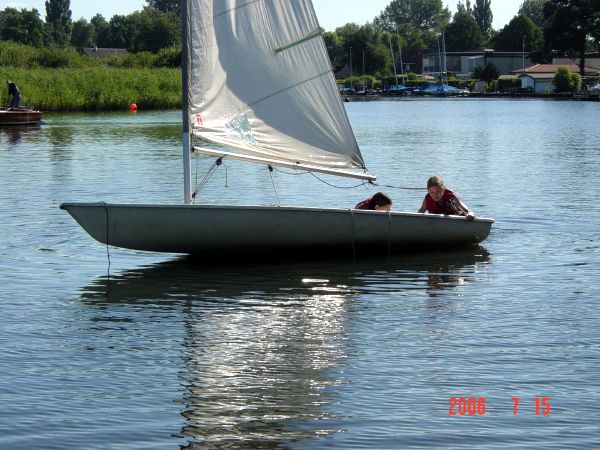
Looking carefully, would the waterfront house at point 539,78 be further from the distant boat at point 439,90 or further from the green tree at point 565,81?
the green tree at point 565,81

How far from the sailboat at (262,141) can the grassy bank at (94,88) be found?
56083 millimetres

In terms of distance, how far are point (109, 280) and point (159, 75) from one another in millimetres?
78735

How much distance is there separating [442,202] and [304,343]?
674 cm

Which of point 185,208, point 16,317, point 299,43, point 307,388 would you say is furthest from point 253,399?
point 299,43

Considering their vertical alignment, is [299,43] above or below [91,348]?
above

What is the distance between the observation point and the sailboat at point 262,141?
1812cm

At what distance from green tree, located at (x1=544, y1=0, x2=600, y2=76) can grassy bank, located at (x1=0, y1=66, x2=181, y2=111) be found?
7593 cm

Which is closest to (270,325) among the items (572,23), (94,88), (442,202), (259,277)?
(259,277)

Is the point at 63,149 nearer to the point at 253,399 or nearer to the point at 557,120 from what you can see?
the point at 253,399

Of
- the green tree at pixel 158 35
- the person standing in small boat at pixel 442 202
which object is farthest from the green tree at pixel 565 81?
the person standing in small boat at pixel 442 202

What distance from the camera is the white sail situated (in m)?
18.4

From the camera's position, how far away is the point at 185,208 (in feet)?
58.9
